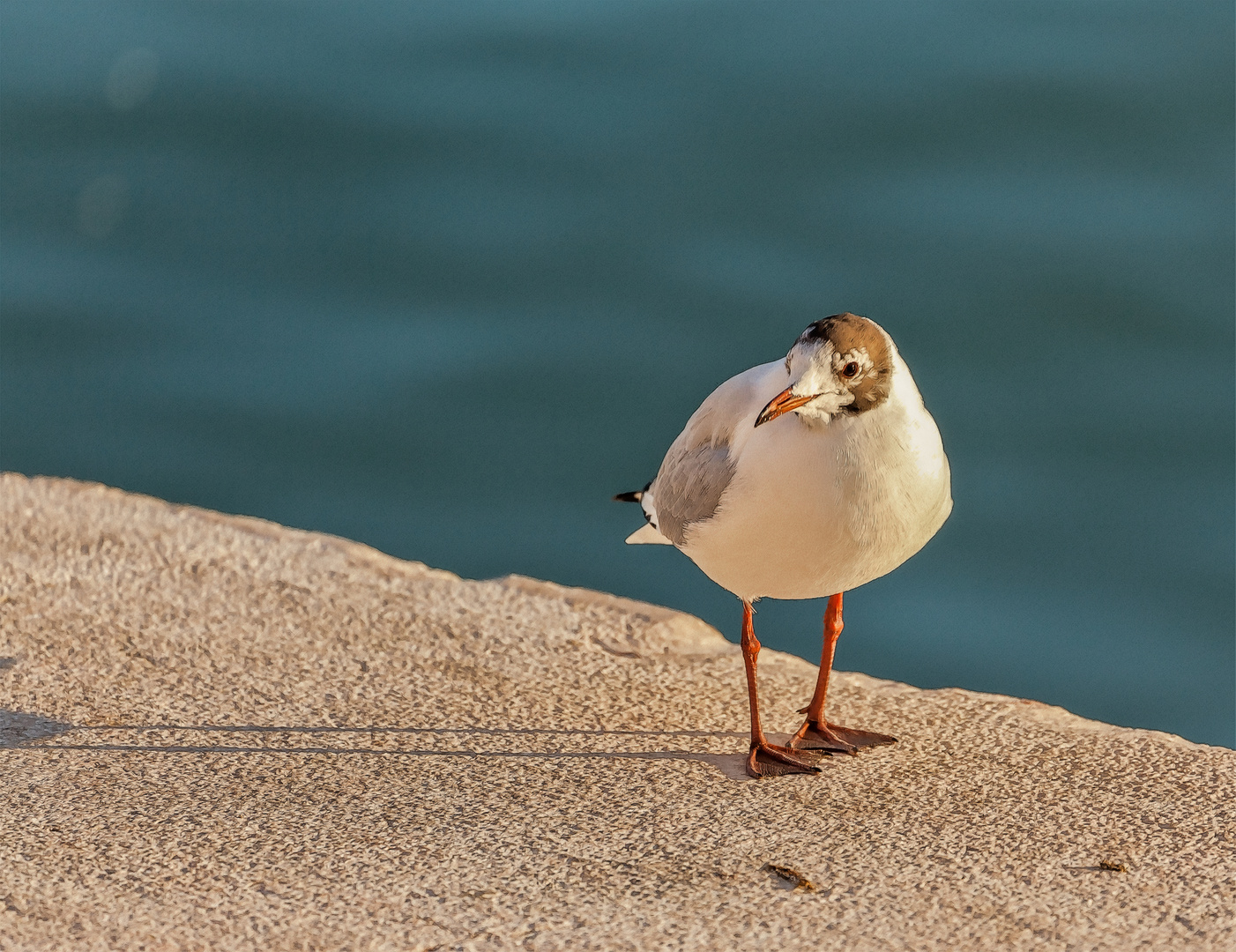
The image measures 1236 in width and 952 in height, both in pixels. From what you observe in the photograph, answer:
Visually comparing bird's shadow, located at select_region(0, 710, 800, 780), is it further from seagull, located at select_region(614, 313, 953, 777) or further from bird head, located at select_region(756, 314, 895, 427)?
bird head, located at select_region(756, 314, 895, 427)

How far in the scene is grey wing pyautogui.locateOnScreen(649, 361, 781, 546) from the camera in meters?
3.46

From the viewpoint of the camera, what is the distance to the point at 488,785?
3396 millimetres

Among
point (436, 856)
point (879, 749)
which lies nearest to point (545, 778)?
point (436, 856)

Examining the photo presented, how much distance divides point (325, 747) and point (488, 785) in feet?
1.46

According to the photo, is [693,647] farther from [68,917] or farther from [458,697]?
[68,917]

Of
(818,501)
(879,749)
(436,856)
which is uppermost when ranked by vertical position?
(818,501)

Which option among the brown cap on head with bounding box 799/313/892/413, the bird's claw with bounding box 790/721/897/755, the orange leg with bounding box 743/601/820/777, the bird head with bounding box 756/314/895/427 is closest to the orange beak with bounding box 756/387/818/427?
the bird head with bounding box 756/314/895/427

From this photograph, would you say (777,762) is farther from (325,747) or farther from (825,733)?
(325,747)

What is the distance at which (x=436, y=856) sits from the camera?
3.03 m

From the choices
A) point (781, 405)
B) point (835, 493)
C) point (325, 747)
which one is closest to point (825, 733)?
point (835, 493)

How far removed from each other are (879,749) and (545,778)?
2.76ft

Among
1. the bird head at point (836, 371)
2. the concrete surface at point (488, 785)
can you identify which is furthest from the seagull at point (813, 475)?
the concrete surface at point (488, 785)

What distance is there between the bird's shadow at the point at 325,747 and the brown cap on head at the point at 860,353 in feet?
3.14

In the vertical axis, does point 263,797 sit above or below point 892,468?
below
